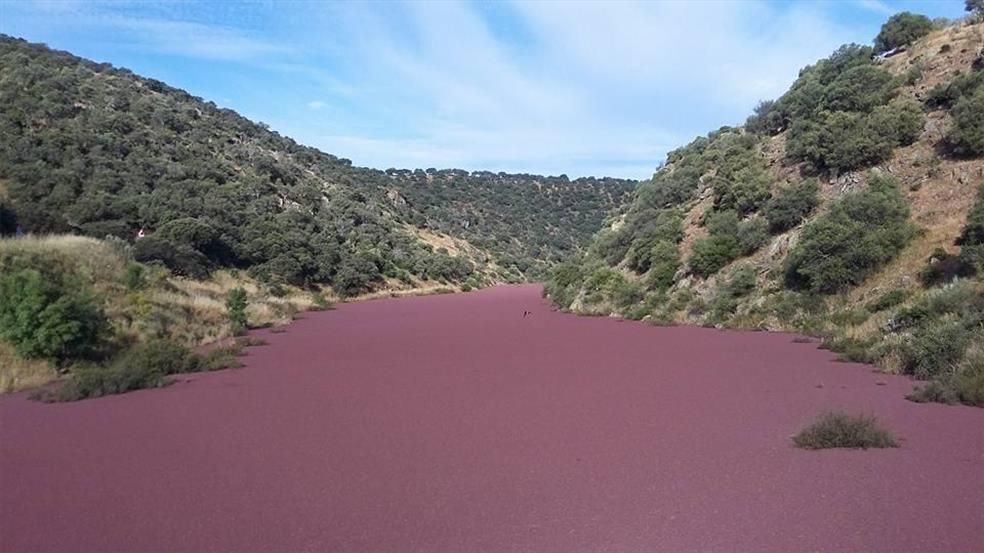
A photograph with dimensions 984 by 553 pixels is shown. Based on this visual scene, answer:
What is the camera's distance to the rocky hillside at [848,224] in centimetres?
1758

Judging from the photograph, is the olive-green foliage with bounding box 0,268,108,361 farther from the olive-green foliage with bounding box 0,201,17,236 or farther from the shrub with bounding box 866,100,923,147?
the shrub with bounding box 866,100,923,147

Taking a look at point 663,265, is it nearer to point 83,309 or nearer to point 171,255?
point 171,255

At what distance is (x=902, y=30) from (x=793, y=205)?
19.1 m

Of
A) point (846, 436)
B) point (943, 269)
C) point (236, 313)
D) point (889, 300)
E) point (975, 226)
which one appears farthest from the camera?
point (236, 313)

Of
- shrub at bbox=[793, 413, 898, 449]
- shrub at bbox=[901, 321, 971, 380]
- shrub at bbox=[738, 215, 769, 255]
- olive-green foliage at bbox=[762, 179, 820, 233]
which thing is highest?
olive-green foliage at bbox=[762, 179, 820, 233]

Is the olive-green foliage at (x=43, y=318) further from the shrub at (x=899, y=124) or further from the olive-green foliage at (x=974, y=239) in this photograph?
the shrub at (x=899, y=124)

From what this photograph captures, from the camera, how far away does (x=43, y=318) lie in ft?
49.9

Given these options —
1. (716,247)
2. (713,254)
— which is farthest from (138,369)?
(716,247)

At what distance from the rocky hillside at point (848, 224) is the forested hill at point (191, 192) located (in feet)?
64.7

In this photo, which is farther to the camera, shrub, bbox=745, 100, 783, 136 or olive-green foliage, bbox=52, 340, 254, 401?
shrub, bbox=745, 100, 783, 136

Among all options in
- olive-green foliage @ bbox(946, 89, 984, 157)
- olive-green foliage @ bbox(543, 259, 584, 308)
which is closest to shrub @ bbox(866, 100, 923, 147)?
olive-green foliage @ bbox(946, 89, 984, 157)

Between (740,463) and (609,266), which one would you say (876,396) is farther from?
(609,266)

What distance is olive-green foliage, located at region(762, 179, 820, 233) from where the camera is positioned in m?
28.6

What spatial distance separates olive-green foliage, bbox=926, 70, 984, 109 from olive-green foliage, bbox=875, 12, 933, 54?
458 inches
